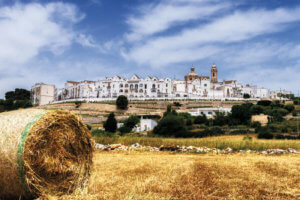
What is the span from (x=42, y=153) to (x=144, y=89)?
9330 centimetres

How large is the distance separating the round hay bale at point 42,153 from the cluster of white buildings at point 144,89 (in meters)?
84.4

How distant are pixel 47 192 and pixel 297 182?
5999mm

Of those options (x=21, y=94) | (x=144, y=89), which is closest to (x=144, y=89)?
(x=144, y=89)

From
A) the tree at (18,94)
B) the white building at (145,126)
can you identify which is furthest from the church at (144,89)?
the white building at (145,126)

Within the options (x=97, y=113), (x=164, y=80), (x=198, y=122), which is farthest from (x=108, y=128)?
(x=164, y=80)

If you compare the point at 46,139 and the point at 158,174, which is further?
the point at 158,174

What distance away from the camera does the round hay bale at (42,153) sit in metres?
5.32

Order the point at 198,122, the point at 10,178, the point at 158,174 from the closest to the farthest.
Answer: the point at 10,178 → the point at 158,174 → the point at 198,122

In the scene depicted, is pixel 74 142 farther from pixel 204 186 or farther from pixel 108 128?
pixel 108 128

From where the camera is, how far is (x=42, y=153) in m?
5.89

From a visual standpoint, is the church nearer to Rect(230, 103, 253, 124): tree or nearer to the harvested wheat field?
Rect(230, 103, 253, 124): tree

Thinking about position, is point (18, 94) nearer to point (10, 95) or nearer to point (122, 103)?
point (10, 95)

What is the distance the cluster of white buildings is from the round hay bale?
84420mm

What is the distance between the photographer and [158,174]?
25.5 feet
